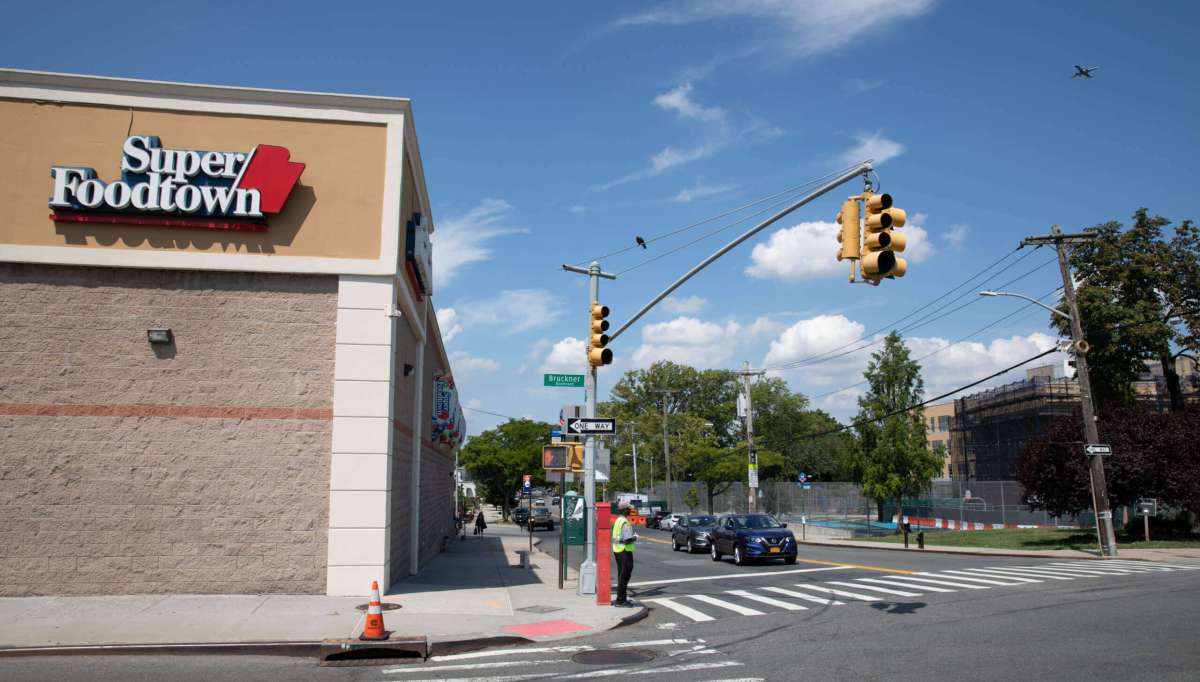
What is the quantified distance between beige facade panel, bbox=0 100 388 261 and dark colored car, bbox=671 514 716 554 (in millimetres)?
18942

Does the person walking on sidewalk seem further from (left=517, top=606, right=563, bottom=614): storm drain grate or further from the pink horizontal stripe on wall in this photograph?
the pink horizontal stripe on wall

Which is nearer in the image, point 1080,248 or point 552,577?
point 552,577

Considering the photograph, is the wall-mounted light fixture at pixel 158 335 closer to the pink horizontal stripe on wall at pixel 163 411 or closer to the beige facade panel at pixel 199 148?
the pink horizontal stripe on wall at pixel 163 411

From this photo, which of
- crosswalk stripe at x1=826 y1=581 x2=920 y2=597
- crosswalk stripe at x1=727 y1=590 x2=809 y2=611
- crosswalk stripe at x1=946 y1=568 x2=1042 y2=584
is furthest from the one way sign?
crosswalk stripe at x1=946 y1=568 x2=1042 y2=584

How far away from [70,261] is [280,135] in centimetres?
395

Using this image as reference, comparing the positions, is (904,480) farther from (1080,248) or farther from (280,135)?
(280,135)

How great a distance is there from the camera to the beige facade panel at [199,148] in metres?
13.6

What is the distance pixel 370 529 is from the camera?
45.4 feet

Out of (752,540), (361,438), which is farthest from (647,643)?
(752,540)

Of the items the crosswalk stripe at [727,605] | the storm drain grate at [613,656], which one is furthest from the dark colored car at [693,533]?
the storm drain grate at [613,656]

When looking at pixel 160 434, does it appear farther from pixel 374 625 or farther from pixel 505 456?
pixel 505 456

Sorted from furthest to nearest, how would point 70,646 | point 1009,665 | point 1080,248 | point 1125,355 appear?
point 1080,248 < point 1125,355 < point 70,646 < point 1009,665

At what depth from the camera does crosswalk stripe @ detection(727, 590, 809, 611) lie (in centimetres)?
1387

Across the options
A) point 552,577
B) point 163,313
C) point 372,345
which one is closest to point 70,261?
point 163,313
